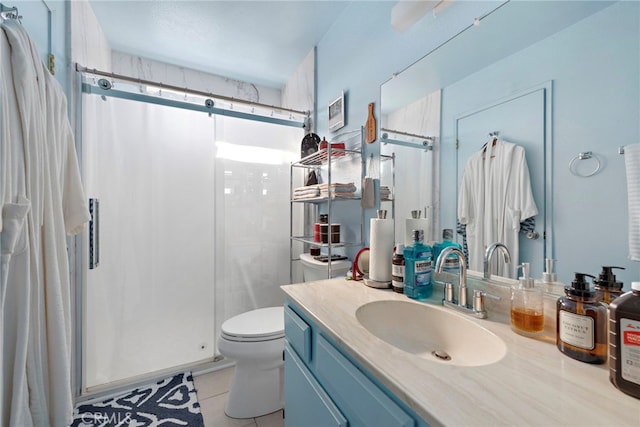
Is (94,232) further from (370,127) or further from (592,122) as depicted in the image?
(592,122)

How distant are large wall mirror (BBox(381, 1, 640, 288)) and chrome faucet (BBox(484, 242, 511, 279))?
3cm

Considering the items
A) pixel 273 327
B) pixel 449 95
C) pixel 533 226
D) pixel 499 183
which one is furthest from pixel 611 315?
pixel 273 327

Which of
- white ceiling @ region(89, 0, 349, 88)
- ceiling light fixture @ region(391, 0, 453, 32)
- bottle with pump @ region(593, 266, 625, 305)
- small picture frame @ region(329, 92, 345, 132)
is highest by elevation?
white ceiling @ region(89, 0, 349, 88)

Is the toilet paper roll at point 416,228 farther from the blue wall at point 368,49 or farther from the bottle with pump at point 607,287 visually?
Answer: the bottle with pump at point 607,287

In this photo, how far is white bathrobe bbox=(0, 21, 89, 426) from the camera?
0.89 m

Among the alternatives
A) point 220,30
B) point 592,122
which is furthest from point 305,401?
point 220,30

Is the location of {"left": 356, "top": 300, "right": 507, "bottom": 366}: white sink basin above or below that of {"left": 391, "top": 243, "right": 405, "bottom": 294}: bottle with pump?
below

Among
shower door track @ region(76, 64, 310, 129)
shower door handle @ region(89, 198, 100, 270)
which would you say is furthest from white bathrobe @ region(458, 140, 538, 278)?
shower door handle @ region(89, 198, 100, 270)

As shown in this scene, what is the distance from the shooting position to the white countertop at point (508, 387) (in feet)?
1.42

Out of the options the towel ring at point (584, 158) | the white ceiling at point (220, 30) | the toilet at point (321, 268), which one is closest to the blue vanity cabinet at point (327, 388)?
the toilet at point (321, 268)

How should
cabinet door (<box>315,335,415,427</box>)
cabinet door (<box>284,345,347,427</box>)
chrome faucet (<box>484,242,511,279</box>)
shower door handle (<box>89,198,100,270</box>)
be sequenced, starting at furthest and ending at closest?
shower door handle (<box>89,198,100,270</box>) < chrome faucet (<box>484,242,511,279</box>) < cabinet door (<box>284,345,347,427</box>) < cabinet door (<box>315,335,415,427</box>)

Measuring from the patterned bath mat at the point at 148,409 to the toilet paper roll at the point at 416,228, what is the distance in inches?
56.0

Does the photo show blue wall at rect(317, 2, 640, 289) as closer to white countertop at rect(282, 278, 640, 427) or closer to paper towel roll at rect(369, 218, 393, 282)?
white countertop at rect(282, 278, 640, 427)

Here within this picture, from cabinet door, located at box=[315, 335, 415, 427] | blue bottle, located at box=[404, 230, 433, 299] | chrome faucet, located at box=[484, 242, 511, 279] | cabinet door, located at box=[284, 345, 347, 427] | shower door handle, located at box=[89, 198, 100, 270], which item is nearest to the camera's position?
cabinet door, located at box=[315, 335, 415, 427]
